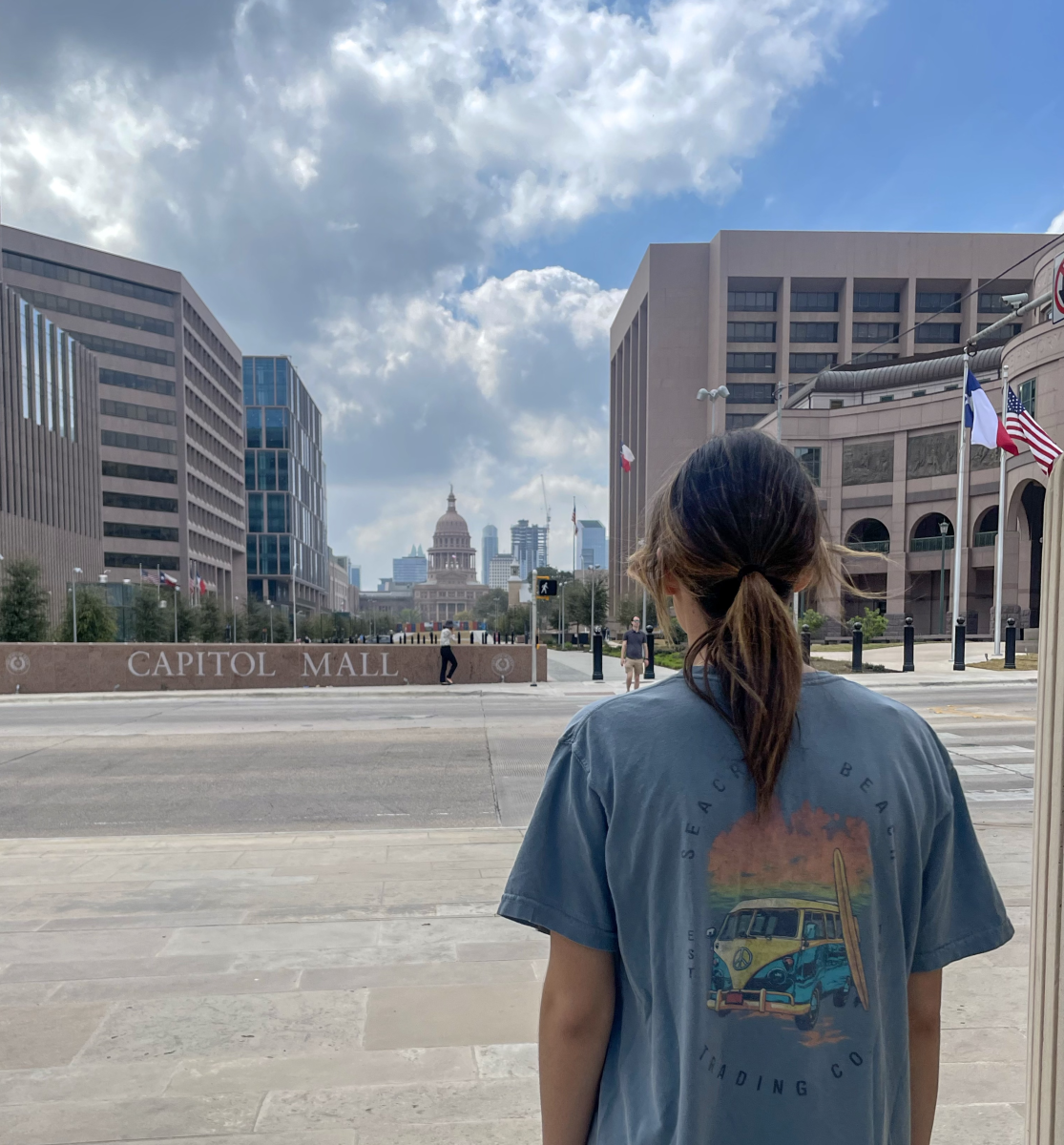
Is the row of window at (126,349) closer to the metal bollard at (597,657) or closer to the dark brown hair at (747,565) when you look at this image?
the metal bollard at (597,657)

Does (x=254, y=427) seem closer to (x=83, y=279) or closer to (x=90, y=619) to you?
(x=83, y=279)

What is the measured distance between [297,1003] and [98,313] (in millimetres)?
86925

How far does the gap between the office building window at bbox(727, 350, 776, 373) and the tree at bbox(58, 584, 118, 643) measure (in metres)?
52.9

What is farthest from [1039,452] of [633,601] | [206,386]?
[206,386]

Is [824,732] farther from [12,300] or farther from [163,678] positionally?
[12,300]

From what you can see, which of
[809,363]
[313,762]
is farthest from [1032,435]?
[809,363]

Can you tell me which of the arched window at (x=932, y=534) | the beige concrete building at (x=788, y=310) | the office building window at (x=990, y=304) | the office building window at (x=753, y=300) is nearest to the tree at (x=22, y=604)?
the beige concrete building at (x=788, y=310)

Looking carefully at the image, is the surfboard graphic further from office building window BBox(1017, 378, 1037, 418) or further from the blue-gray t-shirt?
office building window BBox(1017, 378, 1037, 418)

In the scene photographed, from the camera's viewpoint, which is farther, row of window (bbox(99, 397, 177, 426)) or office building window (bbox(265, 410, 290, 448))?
office building window (bbox(265, 410, 290, 448))

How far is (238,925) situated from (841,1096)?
170 inches

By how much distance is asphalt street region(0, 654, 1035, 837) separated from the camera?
8.35 meters

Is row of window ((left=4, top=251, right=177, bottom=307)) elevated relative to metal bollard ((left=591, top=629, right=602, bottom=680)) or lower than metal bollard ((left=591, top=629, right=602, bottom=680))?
elevated

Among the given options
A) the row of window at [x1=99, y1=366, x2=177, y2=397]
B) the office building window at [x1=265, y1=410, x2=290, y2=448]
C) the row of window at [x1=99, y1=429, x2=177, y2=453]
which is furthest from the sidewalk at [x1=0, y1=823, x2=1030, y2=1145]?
the office building window at [x1=265, y1=410, x2=290, y2=448]

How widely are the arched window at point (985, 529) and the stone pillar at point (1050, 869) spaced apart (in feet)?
174
